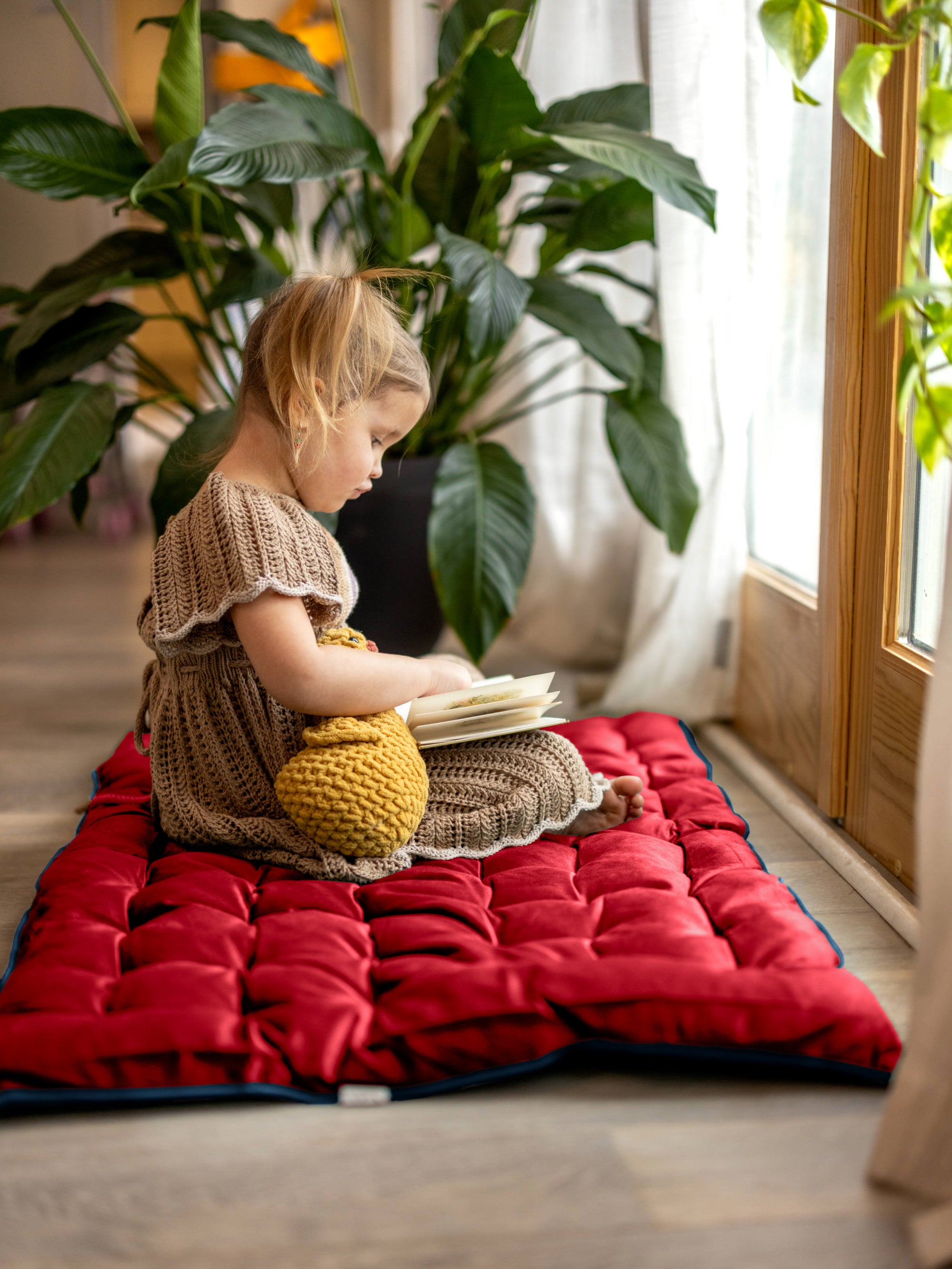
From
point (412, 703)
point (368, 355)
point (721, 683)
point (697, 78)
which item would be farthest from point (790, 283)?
point (412, 703)

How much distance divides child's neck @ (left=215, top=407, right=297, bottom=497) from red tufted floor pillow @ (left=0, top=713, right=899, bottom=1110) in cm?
39

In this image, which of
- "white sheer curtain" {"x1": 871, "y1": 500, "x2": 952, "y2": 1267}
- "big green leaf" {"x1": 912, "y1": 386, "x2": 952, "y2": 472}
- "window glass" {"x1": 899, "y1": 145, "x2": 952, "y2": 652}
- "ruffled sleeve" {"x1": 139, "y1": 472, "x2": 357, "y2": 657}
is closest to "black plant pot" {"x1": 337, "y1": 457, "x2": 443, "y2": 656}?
"ruffled sleeve" {"x1": 139, "y1": 472, "x2": 357, "y2": 657}

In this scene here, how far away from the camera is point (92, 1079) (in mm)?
856

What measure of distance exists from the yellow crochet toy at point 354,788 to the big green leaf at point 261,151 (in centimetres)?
73

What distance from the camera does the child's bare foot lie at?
125 cm

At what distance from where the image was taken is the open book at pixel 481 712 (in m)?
1.20

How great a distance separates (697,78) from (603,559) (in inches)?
32.9

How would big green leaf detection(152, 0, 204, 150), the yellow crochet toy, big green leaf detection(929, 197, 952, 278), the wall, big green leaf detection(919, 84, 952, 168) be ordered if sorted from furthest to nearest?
the wall, big green leaf detection(152, 0, 204, 150), the yellow crochet toy, big green leaf detection(929, 197, 952, 278), big green leaf detection(919, 84, 952, 168)

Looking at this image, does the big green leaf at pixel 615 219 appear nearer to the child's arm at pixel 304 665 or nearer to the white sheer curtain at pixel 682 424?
the white sheer curtain at pixel 682 424

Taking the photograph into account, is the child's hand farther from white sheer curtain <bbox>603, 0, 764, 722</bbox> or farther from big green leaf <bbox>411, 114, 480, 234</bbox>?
big green leaf <bbox>411, 114, 480, 234</bbox>

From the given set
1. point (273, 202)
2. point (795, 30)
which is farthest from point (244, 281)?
point (795, 30)

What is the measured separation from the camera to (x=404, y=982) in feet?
3.03

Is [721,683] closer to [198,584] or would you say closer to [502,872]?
[502,872]

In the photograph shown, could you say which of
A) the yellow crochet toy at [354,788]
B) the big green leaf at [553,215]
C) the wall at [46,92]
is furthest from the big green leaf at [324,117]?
the wall at [46,92]
